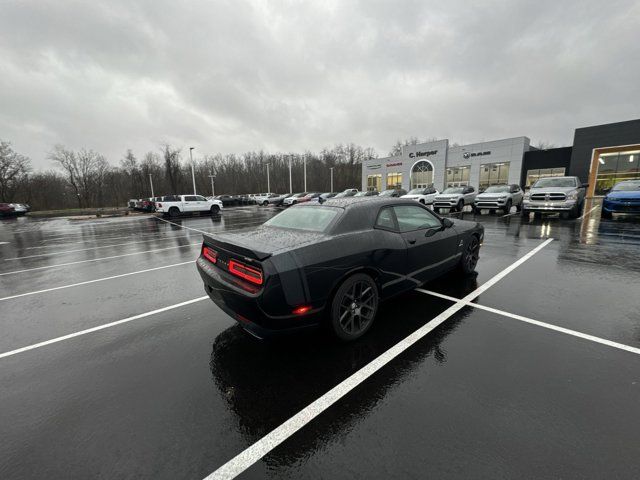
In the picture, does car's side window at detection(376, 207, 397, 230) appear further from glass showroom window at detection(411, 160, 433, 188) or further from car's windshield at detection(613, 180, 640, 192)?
glass showroom window at detection(411, 160, 433, 188)

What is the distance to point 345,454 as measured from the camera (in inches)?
75.2

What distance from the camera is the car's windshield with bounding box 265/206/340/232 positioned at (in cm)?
359

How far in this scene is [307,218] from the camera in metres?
3.93

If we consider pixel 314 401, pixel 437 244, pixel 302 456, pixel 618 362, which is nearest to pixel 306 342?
pixel 314 401

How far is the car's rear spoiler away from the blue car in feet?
51.8

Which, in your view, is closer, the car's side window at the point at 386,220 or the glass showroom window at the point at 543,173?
the car's side window at the point at 386,220

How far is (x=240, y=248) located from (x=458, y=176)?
43790mm

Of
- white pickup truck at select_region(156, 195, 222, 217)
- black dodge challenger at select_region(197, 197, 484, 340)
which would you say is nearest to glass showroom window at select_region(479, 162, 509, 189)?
white pickup truck at select_region(156, 195, 222, 217)

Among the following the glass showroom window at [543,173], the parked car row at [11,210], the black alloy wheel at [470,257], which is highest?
the glass showroom window at [543,173]

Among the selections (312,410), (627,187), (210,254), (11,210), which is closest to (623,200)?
(627,187)

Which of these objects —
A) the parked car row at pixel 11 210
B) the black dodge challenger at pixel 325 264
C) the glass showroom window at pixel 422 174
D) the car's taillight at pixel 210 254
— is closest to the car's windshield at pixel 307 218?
the black dodge challenger at pixel 325 264

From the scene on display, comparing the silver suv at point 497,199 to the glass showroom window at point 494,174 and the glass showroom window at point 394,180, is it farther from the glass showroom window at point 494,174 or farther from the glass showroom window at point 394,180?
the glass showroom window at point 394,180

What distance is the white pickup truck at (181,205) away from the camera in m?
21.8

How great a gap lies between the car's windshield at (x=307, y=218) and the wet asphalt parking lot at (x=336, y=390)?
1.34 m
